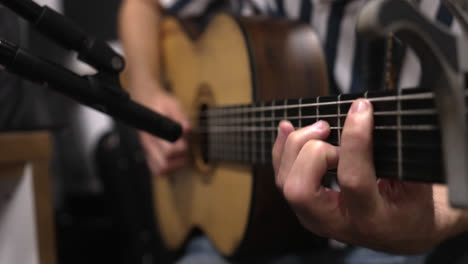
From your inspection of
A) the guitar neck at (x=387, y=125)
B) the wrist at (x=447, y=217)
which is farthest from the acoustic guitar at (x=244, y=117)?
the wrist at (x=447, y=217)

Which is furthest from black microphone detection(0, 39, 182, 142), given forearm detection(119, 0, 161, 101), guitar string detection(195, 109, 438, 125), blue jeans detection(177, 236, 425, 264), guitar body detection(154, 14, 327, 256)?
forearm detection(119, 0, 161, 101)

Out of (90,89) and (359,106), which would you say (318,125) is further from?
(90,89)

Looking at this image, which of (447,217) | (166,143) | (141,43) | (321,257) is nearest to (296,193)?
(447,217)

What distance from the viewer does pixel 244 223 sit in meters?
0.65

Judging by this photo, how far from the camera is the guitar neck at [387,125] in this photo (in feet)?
0.97

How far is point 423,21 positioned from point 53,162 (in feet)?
5.75

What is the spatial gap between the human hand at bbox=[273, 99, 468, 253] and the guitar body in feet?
0.71

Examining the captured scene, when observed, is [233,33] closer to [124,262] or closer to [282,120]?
[282,120]

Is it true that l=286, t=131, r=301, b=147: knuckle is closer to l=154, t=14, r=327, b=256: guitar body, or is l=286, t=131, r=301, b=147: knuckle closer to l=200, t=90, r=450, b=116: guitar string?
l=200, t=90, r=450, b=116: guitar string

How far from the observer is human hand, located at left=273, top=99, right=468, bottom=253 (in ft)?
1.12

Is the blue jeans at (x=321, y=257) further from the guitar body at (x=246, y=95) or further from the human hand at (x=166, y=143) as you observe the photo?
the human hand at (x=166, y=143)

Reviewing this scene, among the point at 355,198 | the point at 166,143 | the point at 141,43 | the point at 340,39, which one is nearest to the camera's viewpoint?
the point at 355,198

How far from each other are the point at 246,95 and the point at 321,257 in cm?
31

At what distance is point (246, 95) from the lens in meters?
0.64
